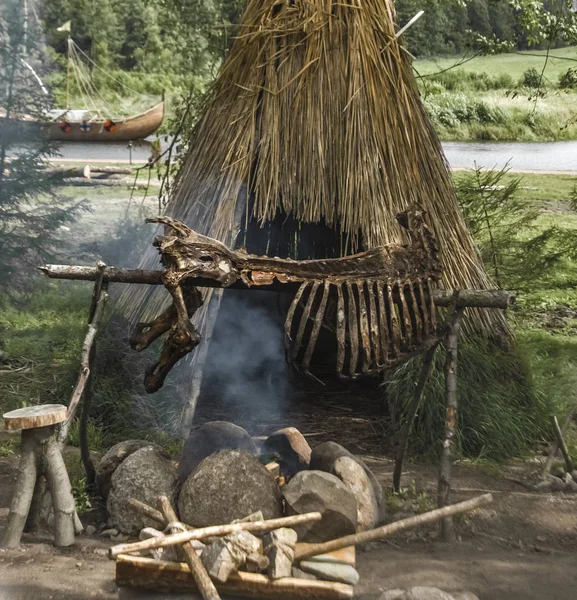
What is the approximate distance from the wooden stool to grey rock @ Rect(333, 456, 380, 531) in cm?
148

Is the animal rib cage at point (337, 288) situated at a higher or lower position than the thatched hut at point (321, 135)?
lower

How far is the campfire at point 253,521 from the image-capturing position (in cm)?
366

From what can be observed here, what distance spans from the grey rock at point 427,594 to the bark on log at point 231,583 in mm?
293

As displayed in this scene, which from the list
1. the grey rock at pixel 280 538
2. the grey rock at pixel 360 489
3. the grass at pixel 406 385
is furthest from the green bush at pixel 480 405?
the grey rock at pixel 280 538

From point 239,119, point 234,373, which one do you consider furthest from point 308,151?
point 234,373

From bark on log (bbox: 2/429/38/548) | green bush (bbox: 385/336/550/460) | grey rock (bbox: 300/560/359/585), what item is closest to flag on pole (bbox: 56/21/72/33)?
green bush (bbox: 385/336/550/460)

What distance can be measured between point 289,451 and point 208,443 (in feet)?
1.72

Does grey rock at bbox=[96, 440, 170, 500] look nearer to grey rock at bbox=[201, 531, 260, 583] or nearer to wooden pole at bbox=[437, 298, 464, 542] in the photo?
grey rock at bbox=[201, 531, 260, 583]

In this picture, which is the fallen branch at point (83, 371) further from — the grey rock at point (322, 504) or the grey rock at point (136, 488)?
the grey rock at point (322, 504)

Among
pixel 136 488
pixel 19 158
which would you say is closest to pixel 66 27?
pixel 19 158

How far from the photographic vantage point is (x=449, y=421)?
4.45m

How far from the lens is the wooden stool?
4.09 meters

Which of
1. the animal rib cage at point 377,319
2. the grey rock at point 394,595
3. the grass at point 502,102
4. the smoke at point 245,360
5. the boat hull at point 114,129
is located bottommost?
the smoke at point 245,360

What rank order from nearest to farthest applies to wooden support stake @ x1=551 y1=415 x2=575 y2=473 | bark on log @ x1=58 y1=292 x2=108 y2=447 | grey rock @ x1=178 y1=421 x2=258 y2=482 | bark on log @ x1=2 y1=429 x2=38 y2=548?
bark on log @ x1=2 y1=429 x2=38 y2=548 → bark on log @ x1=58 y1=292 x2=108 y2=447 → grey rock @ x1=178 y1=421 x2=258 y2=482 → wooden support stake @ x1=551 y1=415 x2=575 y2=473
